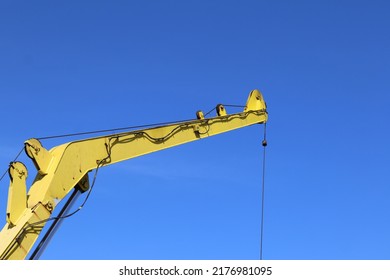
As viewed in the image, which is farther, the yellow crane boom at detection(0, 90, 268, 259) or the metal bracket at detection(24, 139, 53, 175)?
the metal bracket at detection(24, 139, 53, 175)

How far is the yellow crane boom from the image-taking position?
8992 millimetres

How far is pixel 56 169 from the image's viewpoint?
993 cm

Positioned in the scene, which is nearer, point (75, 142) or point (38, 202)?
point (38, 202)

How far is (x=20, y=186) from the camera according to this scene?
9.30 metres

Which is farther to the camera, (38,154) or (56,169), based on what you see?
(56,169)

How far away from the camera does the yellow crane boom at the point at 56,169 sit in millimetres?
8992

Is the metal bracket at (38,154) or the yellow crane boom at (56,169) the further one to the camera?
the metal bracket at (38,154)

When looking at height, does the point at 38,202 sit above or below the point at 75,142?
below
